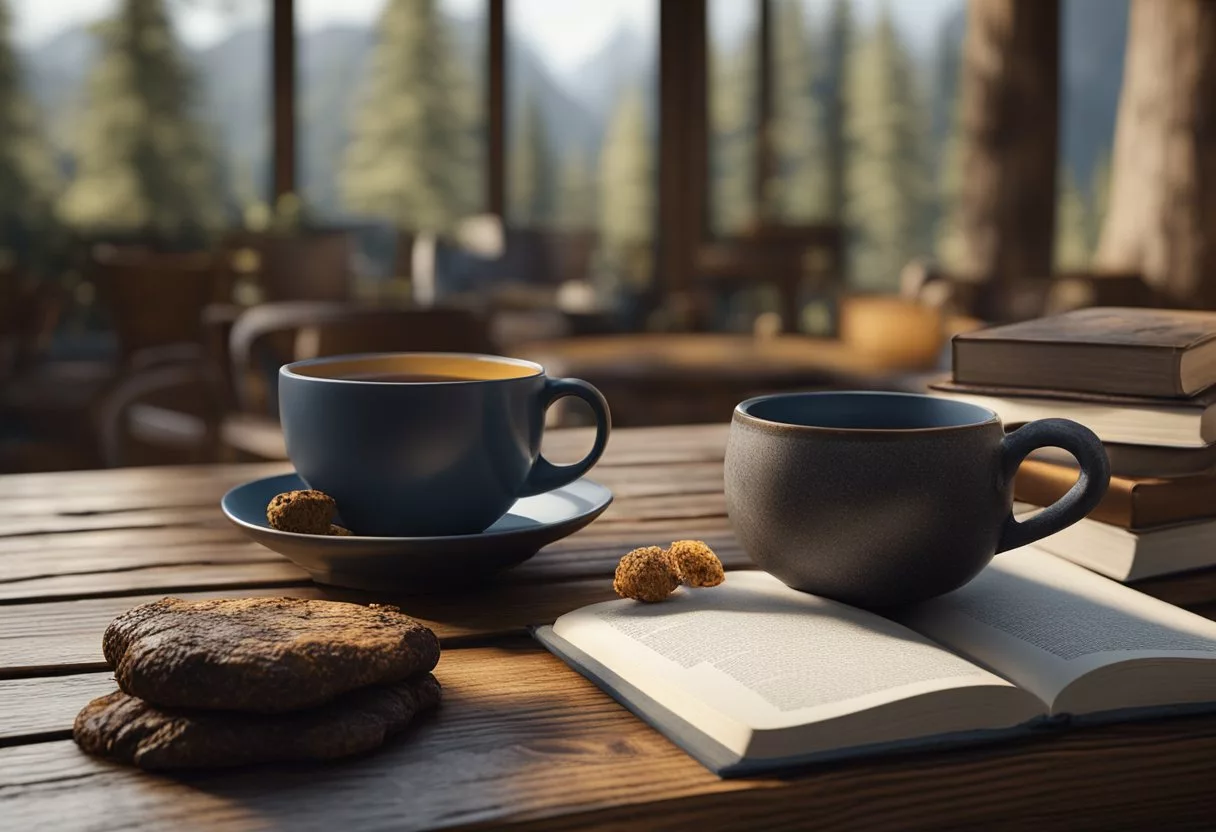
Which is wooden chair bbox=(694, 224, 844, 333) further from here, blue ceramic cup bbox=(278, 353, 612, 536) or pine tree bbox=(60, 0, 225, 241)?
blue ceramic cup bbox=(278, 353, 612, 536)

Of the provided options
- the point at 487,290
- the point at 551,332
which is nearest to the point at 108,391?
the point at 551,332

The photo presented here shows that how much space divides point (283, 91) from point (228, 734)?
21.0 ft

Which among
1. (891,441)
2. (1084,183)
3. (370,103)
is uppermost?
(370,103)

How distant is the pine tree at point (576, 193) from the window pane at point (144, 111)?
5.86 feet

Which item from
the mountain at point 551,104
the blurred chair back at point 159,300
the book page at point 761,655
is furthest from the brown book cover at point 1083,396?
the mountain at point 551,104

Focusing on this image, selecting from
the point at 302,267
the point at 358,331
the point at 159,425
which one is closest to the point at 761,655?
the point at 358,331

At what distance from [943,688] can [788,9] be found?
25.2 feet

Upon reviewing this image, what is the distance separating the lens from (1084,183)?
6.67 metres

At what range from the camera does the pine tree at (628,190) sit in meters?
7.64

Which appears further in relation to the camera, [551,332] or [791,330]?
[791,330]

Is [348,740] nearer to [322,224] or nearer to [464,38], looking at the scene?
[322,224]

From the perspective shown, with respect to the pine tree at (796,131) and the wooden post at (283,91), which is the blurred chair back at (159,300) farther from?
the pine tree at (796,131)

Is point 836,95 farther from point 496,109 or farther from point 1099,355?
point 1099,355

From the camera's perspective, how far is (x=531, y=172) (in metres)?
7.28
